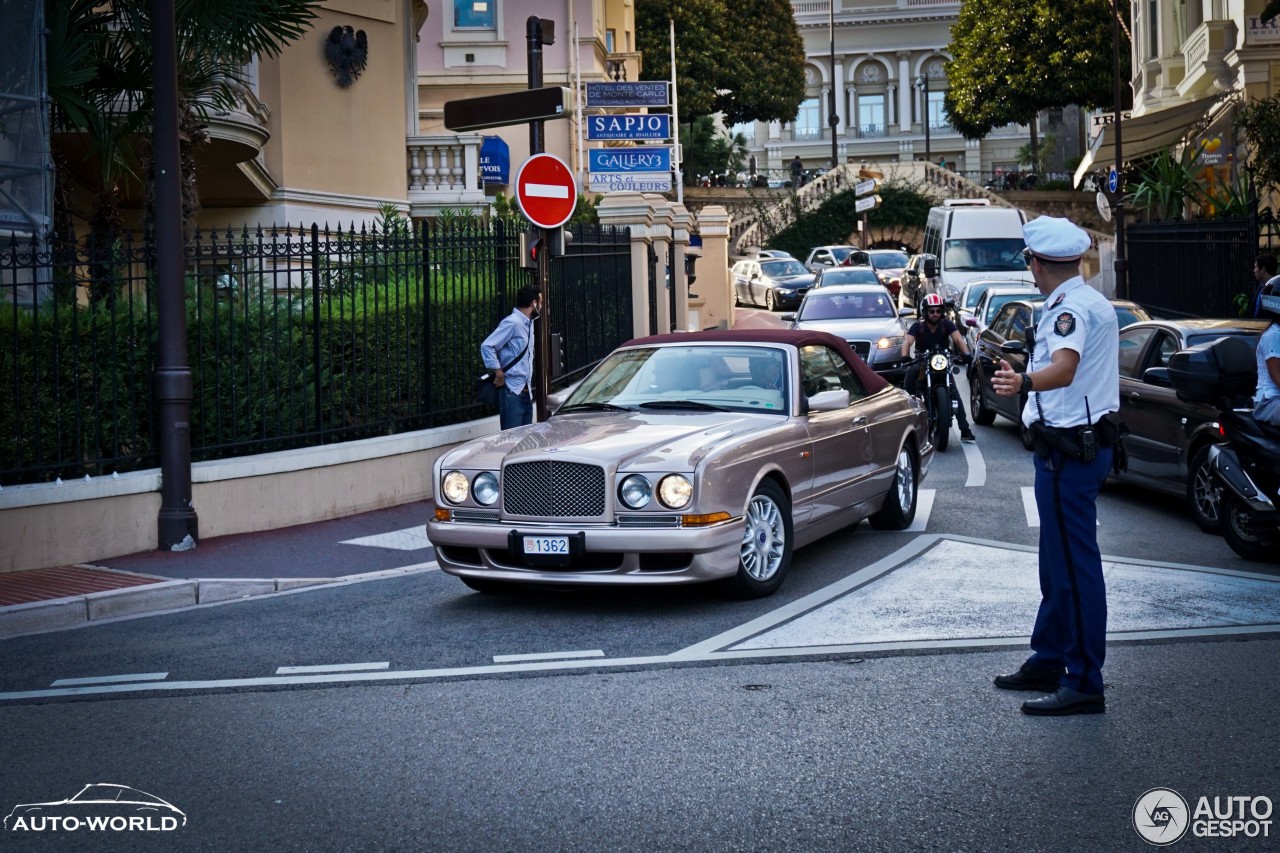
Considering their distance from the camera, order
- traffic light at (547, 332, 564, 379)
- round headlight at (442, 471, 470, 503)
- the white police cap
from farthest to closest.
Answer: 1. traffic light at (547, 332, 564, 379)
2. round headlight at (442, 471, 470, 503)
3. the white police cap

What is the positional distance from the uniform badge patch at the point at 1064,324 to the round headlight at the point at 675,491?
2.60m

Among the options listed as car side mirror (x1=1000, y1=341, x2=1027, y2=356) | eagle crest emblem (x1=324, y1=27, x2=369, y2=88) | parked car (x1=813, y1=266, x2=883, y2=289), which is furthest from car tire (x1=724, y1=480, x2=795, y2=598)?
parked car (x1=813, y1=266, x2=883, y2=289)

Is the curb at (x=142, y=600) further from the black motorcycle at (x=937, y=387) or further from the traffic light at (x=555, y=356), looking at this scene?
the black motorcycle at (x=937, y=387)

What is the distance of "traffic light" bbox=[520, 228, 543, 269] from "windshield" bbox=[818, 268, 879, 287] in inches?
784

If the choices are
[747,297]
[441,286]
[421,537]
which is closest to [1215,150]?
[747,297]

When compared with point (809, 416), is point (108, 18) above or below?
above

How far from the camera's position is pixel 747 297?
165 ft

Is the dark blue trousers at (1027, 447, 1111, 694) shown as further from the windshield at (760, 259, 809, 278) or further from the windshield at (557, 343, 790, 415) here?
the windshield at (760, 259, 809, 278)

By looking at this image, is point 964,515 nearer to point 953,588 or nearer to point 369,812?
point 953,588

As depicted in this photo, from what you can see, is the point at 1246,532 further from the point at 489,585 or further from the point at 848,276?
the point at 848,276

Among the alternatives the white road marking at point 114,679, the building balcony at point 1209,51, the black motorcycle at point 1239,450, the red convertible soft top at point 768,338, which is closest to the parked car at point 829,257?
the building balcony at point 1209,51

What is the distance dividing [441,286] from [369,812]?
954 centimetres

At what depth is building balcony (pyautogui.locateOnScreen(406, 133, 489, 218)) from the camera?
2492 centimetres

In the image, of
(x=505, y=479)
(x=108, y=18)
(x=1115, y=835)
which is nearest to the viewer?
(x=1115, y=835)
